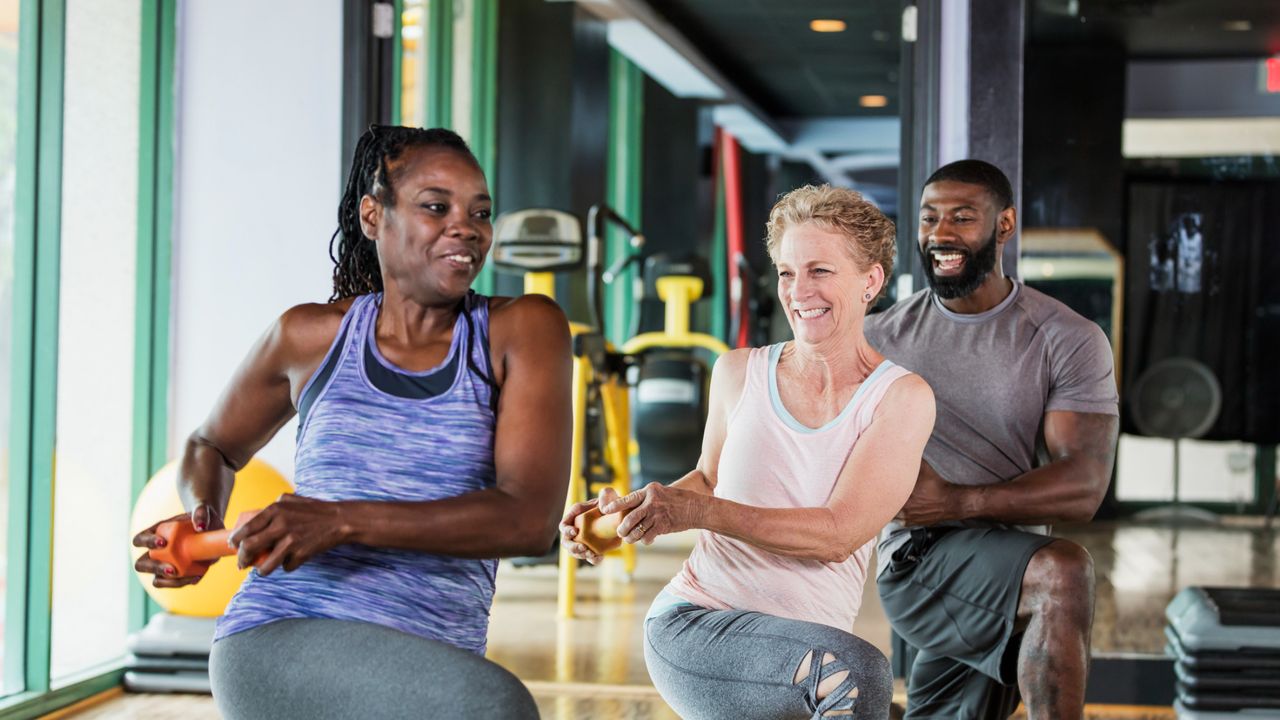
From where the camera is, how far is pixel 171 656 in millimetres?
3480

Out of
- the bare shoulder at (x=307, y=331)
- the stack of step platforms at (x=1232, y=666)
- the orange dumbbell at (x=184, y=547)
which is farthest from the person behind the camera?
the stack of step platforms at (x=1232, y=666)

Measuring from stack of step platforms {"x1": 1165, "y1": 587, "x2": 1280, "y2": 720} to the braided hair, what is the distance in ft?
6.99

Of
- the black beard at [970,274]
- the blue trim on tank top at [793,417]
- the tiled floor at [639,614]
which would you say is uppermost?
the black beard at [970,274]

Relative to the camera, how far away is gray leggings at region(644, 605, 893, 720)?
5.65ft

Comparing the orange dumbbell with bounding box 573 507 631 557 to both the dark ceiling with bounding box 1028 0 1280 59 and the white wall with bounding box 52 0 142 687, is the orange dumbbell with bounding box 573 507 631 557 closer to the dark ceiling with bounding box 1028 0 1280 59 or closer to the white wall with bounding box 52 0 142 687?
the white wall with bounding box 52 0 142 687

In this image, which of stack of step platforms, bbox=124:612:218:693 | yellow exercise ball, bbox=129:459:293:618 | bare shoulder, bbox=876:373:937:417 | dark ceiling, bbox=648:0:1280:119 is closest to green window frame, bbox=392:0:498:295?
dark ceiling, bbox=648:0:1280:119

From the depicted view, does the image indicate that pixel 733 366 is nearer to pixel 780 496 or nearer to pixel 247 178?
pixel 780 496

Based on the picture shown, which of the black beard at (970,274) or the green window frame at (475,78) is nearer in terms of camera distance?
the black beard at (970,274)

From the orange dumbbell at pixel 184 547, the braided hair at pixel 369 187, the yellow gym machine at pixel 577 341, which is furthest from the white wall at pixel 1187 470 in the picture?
the orange dumbbell at pixel 184 547

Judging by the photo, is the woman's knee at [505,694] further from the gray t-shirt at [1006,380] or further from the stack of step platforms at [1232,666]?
the stack of step platforms at [1232,666]

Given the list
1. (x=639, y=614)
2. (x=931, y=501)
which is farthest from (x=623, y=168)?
(x=931, y=501)

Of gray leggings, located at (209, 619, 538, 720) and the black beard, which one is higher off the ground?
the black beard

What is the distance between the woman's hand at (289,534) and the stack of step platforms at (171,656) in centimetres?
209

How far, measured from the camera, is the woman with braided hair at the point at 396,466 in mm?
1534
